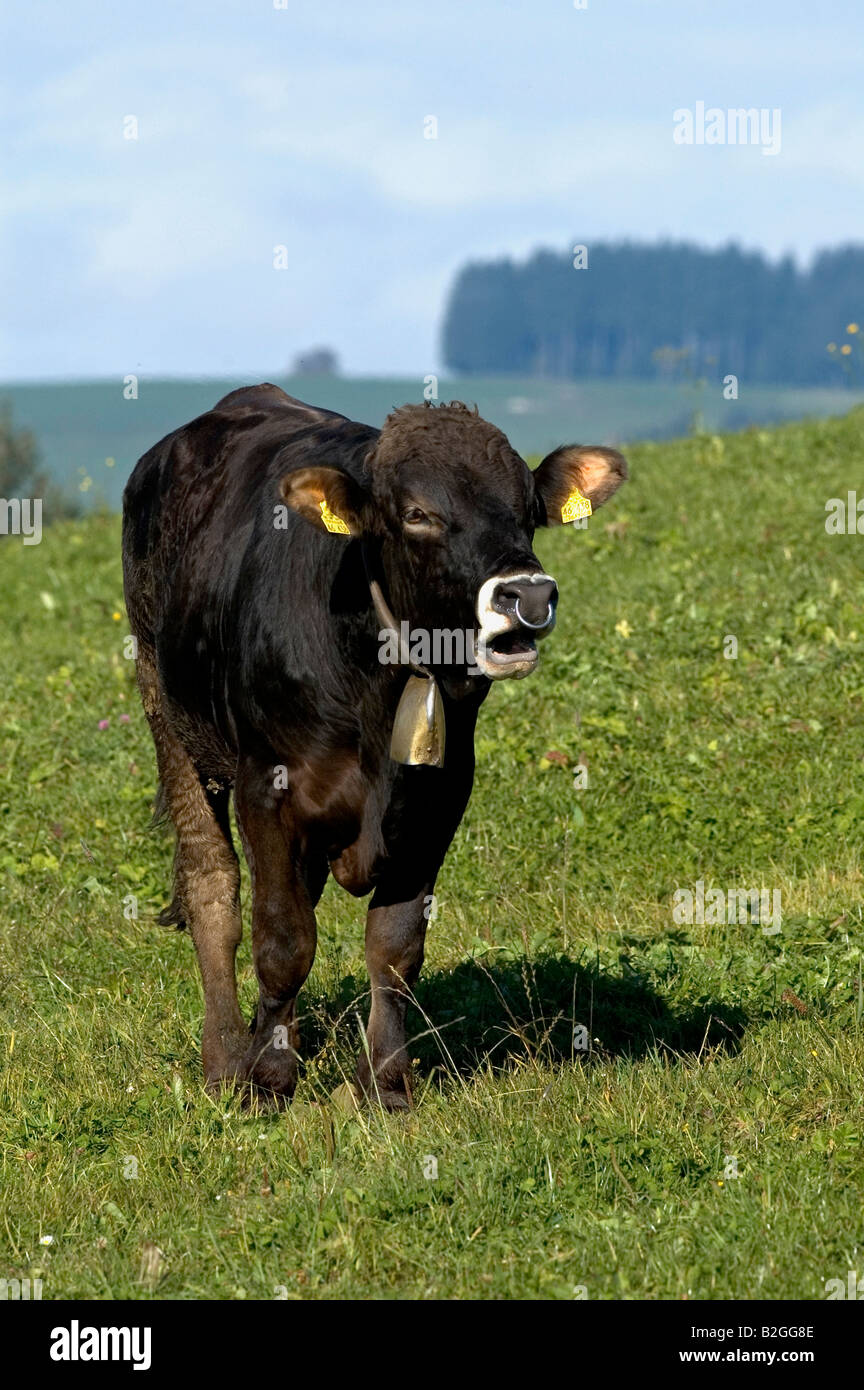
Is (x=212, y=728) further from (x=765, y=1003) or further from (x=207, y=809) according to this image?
(x=765, y=1003)

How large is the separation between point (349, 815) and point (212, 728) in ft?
4.03

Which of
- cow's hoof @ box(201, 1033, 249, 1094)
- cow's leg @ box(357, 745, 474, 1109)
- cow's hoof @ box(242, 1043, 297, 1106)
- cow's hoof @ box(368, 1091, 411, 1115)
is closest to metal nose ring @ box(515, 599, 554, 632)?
cow's leg @ box(357, 745, 474, 1109)

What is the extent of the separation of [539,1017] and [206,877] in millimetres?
1641

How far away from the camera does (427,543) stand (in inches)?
212

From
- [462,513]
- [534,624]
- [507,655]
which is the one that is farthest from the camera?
[462,513]

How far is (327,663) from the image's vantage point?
6.10m

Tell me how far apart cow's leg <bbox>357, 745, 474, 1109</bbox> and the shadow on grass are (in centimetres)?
23

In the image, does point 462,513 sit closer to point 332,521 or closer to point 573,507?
point 332,521

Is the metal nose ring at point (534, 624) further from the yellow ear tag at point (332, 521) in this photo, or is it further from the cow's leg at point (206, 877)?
the cow's leg at point (206, 877)

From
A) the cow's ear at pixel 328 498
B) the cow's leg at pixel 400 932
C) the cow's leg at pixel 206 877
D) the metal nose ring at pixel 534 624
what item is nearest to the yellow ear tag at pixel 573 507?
the cow's ear at pixel 328 498

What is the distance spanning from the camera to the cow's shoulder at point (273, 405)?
7484mm

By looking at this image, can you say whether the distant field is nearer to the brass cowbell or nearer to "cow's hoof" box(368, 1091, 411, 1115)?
"cow's hoof" box(368, 1091, 411, 1115)

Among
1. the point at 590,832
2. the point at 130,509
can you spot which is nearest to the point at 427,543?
the point at 130,509

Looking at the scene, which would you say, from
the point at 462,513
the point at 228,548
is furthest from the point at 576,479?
the point at 228,548
